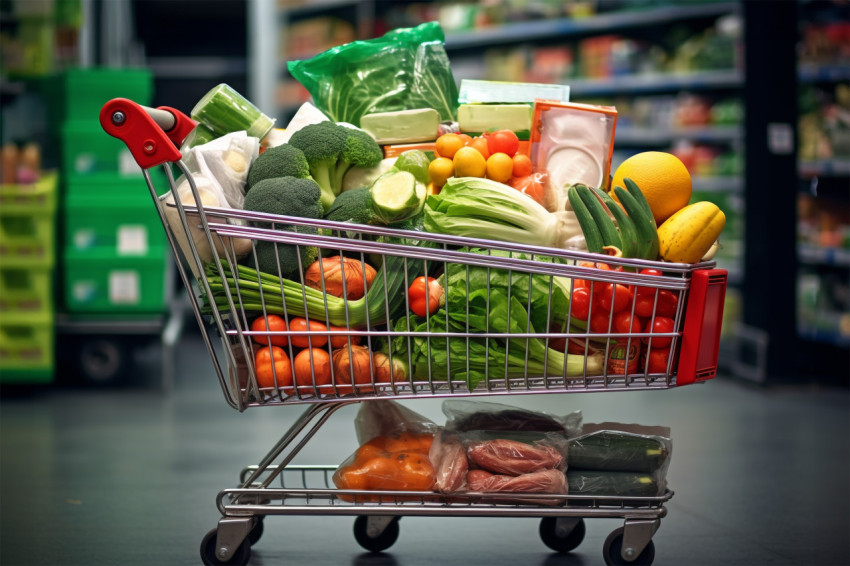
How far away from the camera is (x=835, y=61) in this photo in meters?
5.72

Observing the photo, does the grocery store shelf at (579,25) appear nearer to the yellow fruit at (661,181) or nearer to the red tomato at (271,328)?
the yellow fruit at (661,181)

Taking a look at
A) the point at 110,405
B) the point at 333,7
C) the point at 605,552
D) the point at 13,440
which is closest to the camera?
the point at 605,552

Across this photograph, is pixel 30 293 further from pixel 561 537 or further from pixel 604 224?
pixel 604 224

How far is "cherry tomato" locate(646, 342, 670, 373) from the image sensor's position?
2232 mm

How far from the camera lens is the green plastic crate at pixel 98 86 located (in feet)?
17.9

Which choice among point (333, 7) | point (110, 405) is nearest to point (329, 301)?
point (110, 405)

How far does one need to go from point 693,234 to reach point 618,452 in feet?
1.89

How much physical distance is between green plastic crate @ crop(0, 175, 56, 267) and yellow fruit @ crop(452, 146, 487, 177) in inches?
137

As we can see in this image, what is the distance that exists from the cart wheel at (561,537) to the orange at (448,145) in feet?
3.57

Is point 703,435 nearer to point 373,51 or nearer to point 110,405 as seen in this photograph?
point 373,51

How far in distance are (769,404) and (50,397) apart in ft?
12.7

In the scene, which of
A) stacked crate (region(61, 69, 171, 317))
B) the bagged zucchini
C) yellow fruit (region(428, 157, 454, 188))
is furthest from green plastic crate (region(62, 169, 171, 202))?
the bagged zucchini

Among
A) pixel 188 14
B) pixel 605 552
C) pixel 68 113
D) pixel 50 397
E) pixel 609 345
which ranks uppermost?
pixel 188 14

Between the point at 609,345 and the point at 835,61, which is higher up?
the point at 835,61
